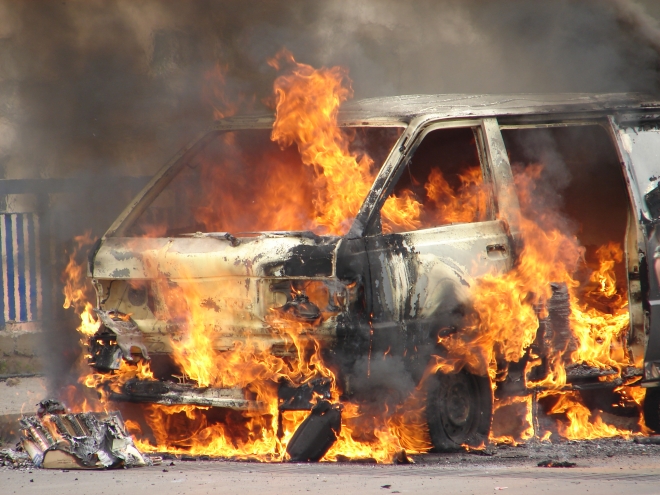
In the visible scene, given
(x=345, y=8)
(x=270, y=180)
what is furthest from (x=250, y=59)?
(x=345, y=8)

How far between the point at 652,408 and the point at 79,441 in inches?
142

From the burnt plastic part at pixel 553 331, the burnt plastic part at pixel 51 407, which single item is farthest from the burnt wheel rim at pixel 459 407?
the burnt plastic part at pixel 51 407

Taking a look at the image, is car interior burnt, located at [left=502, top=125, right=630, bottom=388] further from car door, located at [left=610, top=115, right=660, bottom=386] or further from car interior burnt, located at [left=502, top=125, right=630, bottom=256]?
car door, located at [left=610, top=115, right=660, bottom=386]

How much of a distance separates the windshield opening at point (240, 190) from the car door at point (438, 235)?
0.76 meters

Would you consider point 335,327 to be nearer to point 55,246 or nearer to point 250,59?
point 250,59

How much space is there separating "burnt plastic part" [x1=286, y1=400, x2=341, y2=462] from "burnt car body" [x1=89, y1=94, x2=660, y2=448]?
0.57 feet

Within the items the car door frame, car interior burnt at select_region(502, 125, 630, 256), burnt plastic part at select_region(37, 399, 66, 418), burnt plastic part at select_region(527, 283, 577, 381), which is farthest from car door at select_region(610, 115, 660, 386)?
burnt plastic part at select_region(37, 399, 66, 418)

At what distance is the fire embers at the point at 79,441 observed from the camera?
5289 millimetres

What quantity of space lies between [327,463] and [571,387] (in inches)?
66.9

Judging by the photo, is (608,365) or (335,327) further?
(608,365)

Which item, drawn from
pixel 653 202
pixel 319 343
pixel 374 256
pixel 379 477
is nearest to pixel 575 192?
pixel 653 202

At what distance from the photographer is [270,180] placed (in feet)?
21.9

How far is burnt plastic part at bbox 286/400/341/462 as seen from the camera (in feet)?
16.9

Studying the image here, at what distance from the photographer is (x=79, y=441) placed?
17.6ft
